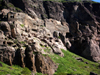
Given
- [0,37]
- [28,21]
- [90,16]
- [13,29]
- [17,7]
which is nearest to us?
[0,37]

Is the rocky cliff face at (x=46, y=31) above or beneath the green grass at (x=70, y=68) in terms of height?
above

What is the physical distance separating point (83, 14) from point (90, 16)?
4.28 metres

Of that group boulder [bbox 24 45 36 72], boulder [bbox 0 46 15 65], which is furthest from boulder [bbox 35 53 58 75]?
boulder [bbox 0 46 15 65]

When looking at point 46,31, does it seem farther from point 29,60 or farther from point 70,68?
point 29,60

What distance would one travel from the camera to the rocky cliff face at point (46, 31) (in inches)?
963

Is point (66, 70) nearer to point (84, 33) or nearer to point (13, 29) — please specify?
point (13, 29)

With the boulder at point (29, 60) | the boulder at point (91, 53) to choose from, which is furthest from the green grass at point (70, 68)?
the boulder at point (91, 53)

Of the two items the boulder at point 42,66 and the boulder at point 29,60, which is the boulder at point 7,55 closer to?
the boulder at point 29,60

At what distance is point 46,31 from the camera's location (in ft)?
155

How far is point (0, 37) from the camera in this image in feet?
89.2

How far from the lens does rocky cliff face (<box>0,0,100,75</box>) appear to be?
24.5 metres

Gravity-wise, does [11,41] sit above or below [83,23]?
below

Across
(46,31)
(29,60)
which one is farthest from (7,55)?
(46,31)

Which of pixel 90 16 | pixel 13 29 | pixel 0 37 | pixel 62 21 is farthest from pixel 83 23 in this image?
pixel 0 37
